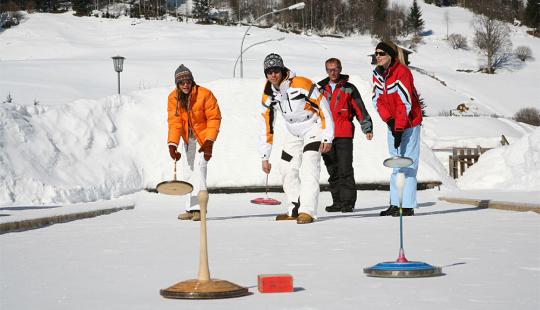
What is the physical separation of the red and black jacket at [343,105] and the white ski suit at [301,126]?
7.47 ft

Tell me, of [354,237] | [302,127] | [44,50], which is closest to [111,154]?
[302,127]

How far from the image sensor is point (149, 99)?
2220 centimetres

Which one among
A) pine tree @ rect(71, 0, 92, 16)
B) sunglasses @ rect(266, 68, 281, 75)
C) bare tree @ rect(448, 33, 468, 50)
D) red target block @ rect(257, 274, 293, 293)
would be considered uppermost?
pine tree @ rect(71, 0, 92, 16)

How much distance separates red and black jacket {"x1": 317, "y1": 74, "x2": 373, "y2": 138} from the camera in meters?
13.5

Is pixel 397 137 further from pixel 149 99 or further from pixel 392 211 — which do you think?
pixel 149 99

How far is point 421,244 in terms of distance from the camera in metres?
8.07

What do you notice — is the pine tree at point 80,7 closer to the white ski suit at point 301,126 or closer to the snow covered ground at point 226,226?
the snow covered ground at point 226,226

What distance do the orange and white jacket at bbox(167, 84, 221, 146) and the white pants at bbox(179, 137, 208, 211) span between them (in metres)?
0.25

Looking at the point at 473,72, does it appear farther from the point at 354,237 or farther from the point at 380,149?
the point at 354,237

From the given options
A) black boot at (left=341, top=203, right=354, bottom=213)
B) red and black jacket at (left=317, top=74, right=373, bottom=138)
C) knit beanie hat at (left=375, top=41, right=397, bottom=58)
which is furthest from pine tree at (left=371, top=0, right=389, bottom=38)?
knit beanie hat at (left=375, top=41, right=397, bottom=58)

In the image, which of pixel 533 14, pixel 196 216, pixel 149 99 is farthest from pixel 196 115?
pixel 533 14

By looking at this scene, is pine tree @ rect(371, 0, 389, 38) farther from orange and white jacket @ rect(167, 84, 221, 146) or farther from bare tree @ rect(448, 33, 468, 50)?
orange and white jacket @ rect(167, 84, 221, 146)

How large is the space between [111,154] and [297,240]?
38.2 feet

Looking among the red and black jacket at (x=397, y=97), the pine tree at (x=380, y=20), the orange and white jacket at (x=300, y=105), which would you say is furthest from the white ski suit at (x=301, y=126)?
the pine tree at (x=380, y=20)
